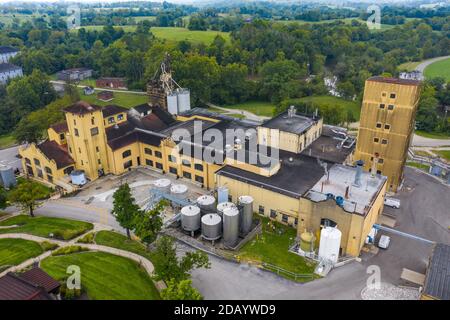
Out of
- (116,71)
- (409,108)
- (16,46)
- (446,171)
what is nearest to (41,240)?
(409,108)

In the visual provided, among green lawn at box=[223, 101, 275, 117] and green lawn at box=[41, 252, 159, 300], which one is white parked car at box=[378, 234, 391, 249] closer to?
green lawn at box=[41, 252, 159, 300]

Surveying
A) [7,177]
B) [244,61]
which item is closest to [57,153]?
[7,177]

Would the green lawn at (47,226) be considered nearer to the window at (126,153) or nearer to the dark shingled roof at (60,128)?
the window at (126,153)

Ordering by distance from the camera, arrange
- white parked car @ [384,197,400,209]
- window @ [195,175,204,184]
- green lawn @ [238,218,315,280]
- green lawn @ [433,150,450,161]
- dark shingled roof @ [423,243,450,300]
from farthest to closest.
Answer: green lawn @ [433,150,450,161] → window @ [195,175,204,184] → white parked car @ [384,197,400,209] → green lawn @ [238,218,315,280] → dark shingled roof @ [423,243,450,300]

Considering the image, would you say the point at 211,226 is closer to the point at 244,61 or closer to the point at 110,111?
the point at 110,111

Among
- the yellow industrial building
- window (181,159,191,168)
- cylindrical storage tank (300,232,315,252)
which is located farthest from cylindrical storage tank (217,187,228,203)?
cylindrical storage tank (300,232,315,252)

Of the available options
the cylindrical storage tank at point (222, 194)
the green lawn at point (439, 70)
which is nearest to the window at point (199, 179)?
the cylindrical storage tank at point (222, 194)

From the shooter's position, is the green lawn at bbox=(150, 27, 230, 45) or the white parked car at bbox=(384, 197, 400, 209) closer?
the white parked car at bbox=(384, 197, 400, 209)
